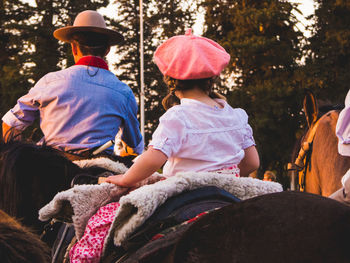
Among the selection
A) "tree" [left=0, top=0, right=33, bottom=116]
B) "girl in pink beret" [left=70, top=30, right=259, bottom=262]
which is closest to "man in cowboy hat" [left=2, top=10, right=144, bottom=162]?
"girl in pink beret" [left=70, top=30, right=259, bottom=262]

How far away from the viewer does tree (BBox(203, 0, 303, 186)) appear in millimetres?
21750

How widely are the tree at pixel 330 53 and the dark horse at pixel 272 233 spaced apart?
20413 millimetres

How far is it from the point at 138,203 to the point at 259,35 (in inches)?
894

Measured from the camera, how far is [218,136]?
2.55 metres

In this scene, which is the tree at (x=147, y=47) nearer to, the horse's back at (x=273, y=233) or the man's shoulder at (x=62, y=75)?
the man's shoulder at (x=62, y=75)

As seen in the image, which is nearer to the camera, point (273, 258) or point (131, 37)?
point (273, 258)

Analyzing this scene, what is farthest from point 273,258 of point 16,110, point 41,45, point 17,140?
point 41,45

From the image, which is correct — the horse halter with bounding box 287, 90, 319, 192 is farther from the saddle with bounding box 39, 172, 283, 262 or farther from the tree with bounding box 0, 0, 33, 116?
the tree with bounding box 0, 0, 33, 116

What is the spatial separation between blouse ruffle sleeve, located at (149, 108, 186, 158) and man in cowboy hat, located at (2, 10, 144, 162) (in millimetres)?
1443

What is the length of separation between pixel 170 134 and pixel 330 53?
21.3 m

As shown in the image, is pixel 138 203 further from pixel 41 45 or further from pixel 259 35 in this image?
pixel 41 45

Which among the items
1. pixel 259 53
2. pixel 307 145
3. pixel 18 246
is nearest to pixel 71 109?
pixel 18 246

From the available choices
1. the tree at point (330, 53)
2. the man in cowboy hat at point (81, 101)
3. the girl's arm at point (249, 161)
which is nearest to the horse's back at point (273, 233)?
the girl's arm at point (249, 161)

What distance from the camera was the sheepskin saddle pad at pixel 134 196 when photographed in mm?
2055
